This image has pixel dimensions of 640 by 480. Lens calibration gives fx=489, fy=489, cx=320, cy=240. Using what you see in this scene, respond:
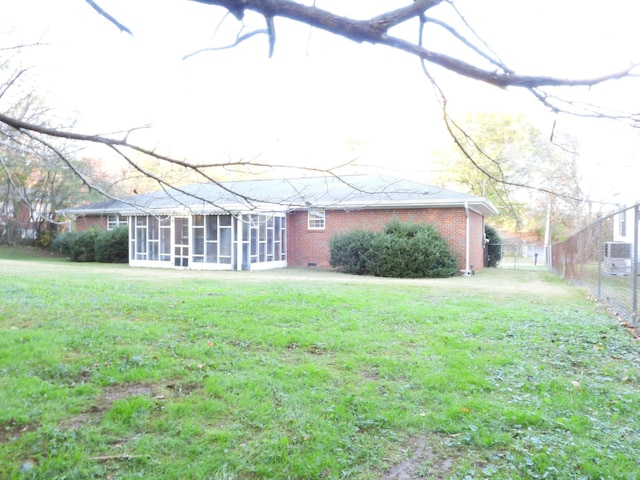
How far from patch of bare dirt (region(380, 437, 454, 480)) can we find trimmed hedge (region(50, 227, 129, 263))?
69.2 feet

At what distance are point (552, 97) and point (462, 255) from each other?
51.0 ft

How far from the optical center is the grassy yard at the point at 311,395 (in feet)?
9.55

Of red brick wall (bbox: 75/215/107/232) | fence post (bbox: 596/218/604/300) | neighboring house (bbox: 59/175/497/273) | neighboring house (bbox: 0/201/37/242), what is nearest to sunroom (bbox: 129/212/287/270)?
neighboring house (bbox: 59/175/497/273)

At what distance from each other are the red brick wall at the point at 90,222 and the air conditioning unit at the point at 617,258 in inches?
892

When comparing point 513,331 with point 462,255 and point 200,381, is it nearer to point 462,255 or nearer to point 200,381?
point 200,381

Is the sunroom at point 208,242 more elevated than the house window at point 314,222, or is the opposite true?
the house window at point 314,222

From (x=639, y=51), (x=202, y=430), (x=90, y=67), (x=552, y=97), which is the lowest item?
(x=202, y=430)

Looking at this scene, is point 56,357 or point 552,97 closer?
point 552,97

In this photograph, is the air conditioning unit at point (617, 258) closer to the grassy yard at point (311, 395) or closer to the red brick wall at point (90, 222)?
the grassy yard at point (311, 395)

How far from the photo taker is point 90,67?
591 centimetres

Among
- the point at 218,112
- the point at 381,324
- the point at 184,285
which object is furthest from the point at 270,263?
the point at 218,112

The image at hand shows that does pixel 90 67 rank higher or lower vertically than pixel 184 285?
higher

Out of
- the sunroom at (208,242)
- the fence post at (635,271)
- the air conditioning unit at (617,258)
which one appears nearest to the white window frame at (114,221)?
the sunroom at (208,242)

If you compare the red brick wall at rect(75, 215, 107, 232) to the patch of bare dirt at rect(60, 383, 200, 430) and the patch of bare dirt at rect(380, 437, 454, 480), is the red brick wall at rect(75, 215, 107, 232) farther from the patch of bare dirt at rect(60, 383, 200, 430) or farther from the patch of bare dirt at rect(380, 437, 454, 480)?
the patch of bare dirt at rect(380, 437, 454, 480)
